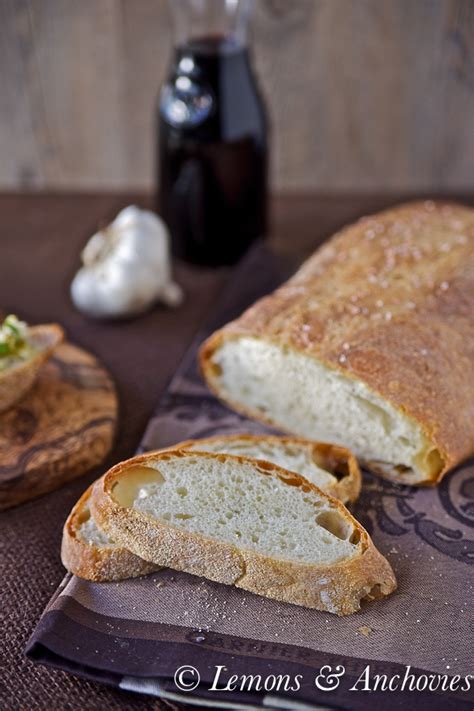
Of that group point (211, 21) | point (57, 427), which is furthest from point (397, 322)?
point (211, 21)

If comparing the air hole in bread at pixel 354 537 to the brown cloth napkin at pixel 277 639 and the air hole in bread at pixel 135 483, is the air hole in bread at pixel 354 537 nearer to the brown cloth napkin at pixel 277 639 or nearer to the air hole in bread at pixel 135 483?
the brown cloth napkin at pixel 277 639

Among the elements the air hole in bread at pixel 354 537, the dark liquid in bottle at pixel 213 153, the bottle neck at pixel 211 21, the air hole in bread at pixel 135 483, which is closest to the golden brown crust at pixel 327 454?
the air hole in bread at pixel 135 483

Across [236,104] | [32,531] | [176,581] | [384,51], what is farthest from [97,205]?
[176,581]

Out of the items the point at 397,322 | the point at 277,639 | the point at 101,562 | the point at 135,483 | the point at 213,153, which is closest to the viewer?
the point at 277,639

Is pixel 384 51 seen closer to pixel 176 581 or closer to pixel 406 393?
pixel 406 393

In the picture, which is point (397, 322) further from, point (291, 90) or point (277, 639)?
point (291, 90)

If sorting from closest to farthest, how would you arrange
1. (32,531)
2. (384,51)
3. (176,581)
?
(176,581) → (32,531) → (384,51)

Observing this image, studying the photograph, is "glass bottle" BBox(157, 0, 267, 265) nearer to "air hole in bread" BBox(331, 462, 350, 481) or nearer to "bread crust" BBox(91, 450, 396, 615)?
"air hole in bread" BBox(331, 462, 350, 481)
